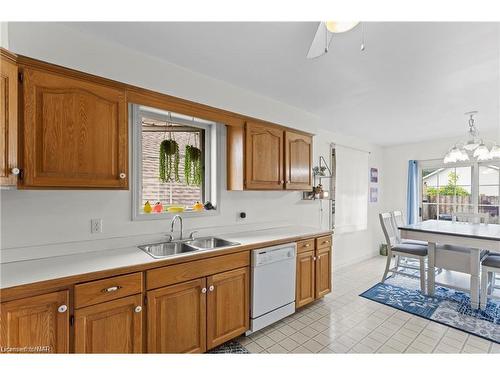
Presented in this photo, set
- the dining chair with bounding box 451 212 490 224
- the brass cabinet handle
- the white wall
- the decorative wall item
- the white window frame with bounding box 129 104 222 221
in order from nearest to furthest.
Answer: the brass cabinet handle → the white wall → the white window frame with bounding box 129 104 222 221 → the dining chair with bounding box 451 212 490 224 → the decorative wall item

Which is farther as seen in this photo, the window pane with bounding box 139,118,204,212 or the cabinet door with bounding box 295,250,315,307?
the cabinet door with bounding box 295,250,315,307

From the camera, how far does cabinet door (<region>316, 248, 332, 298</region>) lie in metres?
2.89

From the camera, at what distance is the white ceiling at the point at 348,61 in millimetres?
1646

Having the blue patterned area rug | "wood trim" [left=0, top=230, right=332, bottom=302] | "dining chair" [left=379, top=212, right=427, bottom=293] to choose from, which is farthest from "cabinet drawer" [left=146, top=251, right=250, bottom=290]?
"dining chair" [left=379, top=212, right=427, bottom=293]

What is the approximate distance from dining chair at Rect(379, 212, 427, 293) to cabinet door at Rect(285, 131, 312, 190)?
1414mm

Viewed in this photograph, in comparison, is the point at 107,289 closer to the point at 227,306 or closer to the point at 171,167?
the point at 227,306

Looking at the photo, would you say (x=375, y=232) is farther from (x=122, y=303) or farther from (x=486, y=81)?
(x=122, y=303)

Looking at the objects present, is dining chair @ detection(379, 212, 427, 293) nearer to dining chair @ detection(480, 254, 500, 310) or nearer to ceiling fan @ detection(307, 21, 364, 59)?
dining chair @ detection(480, 254, 500, 310)

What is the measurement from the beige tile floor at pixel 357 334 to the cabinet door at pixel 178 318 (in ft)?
1.79

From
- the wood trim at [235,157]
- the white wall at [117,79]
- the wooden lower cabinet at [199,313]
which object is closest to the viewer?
the white wall at [117,79]

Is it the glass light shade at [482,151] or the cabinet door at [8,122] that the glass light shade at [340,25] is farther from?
the glass light shade at [482,151]

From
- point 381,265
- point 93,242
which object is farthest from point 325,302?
point 93,242

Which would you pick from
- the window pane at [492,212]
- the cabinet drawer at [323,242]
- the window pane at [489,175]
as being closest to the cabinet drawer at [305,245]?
the cabinet drawer at [323,242]

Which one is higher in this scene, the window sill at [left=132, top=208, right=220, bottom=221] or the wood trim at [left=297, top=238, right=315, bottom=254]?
the window sill at [left=132, top=208, right=220, bottom=221]
